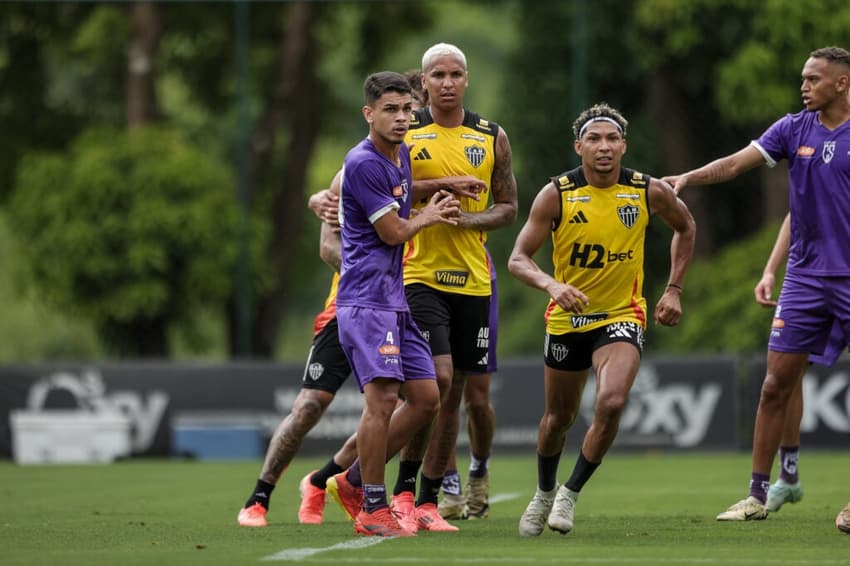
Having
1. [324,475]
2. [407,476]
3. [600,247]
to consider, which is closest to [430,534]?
[407,476]

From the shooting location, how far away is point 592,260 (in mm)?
8875

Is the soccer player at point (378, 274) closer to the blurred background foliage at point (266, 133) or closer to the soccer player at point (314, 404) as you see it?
the soccer player at point (314, 404)

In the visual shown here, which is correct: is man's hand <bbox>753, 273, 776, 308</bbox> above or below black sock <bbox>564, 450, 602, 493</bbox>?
above

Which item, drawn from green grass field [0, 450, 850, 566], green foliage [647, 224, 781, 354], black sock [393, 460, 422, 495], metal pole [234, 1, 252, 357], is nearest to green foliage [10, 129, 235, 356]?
metal pole [234, 1, 252, 357]

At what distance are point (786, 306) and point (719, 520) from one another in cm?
128

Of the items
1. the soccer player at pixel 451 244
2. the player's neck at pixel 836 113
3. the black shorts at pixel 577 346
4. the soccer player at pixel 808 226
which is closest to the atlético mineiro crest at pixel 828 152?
the soccer player at pixel 808 226

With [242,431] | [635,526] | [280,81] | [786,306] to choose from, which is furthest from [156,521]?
[280,81]

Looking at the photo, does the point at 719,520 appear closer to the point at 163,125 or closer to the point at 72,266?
the point at 72,266

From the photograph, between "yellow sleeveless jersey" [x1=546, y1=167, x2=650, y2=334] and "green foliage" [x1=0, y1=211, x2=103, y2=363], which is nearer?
"yellow sleeveless jersey" [x1=546, y1=167, x2=650, y2=334]

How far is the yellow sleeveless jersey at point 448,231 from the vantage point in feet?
30.6

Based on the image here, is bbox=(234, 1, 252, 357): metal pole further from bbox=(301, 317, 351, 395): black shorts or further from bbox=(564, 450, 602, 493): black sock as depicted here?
bbox=(564, 450, 602, 493): black sock

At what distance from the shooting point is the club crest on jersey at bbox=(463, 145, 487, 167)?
30.8ft

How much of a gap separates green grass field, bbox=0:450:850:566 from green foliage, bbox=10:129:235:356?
6.51 meters

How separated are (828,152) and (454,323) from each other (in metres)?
2.28
